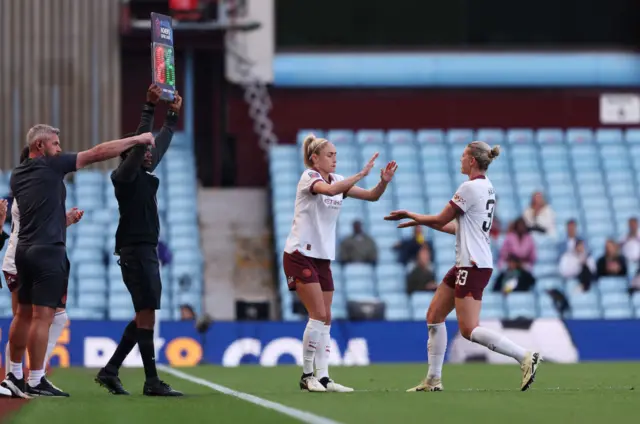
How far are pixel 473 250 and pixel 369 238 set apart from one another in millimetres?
11964

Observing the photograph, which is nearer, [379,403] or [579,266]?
[379,403]

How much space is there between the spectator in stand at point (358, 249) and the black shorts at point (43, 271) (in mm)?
12638

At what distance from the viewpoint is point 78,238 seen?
24969mm

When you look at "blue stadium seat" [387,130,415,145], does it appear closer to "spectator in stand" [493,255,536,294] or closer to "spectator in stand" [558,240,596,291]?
"spectator in stand" [558,240,596,291]

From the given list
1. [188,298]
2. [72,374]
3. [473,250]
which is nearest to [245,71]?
[188,298]

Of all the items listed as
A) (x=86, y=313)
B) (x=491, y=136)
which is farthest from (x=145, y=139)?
(x=491, y=136)

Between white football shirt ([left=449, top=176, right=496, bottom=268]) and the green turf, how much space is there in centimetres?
113

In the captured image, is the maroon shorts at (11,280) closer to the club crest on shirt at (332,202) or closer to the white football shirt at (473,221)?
the club crest on shirt at (332,202)

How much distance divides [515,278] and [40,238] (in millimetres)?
12936

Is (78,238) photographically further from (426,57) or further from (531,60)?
(531,60)

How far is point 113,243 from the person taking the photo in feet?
81.4

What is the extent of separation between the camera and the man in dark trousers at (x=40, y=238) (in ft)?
39.4

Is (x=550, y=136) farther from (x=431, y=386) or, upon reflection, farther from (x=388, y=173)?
(x=388, y=173)

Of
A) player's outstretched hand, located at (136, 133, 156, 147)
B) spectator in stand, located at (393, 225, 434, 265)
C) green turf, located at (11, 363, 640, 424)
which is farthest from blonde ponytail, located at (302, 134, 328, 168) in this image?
spectator in stand, located at (393, 225, 434, 265)
